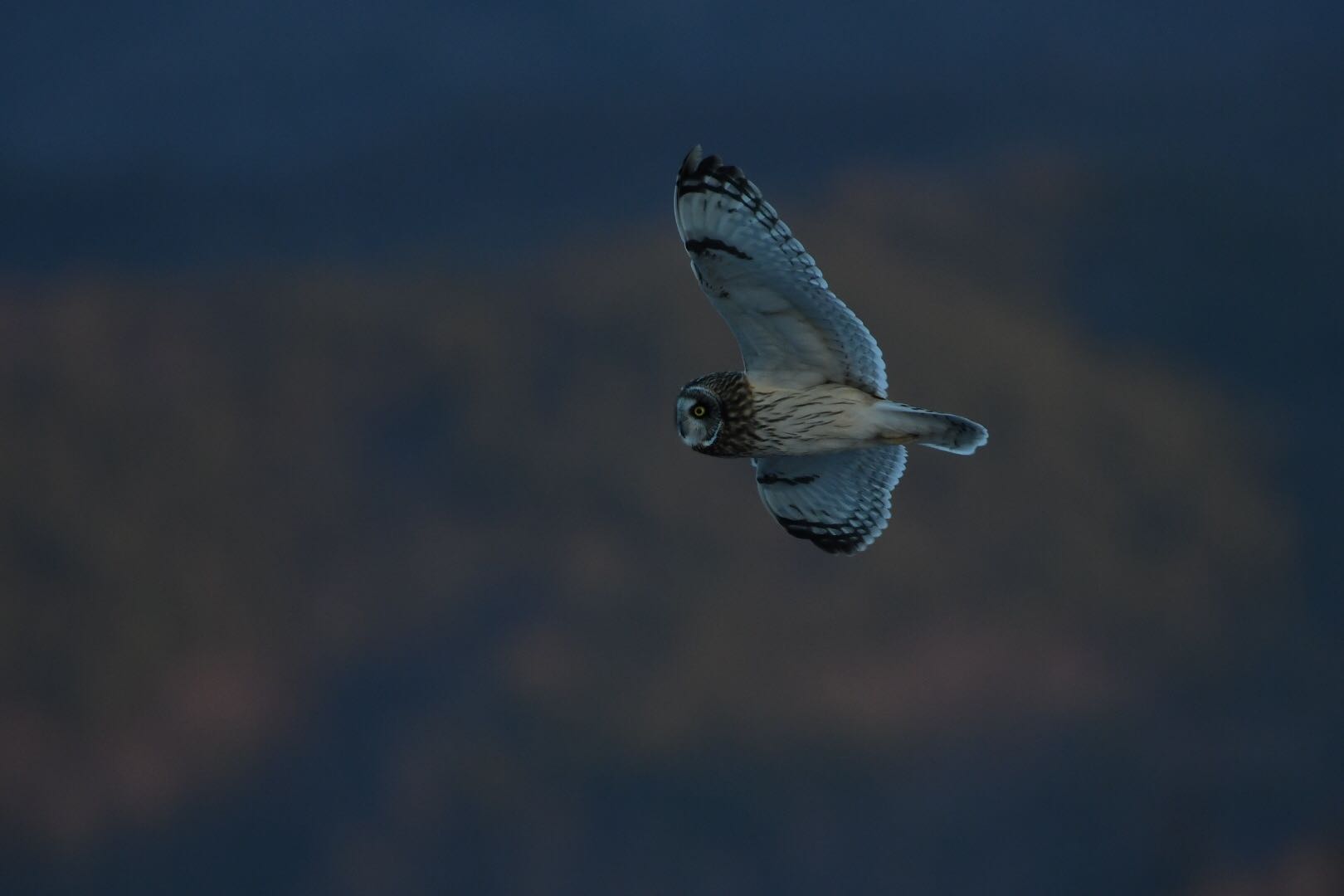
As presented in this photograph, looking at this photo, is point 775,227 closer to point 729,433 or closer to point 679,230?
point 679,230

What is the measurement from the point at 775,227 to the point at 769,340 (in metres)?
0.64

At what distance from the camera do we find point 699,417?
798 centimetres

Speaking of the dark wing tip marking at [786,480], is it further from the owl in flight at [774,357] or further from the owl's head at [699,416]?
the owl's head at [699,416]

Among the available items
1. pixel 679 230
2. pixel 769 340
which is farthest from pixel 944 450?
pixel 679 230

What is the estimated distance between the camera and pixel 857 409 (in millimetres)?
8055

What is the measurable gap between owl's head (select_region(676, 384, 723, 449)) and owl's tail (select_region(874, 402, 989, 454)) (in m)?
0.80

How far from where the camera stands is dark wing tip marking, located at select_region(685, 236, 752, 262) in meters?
7.75

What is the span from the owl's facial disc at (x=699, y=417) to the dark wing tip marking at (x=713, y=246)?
69 cm

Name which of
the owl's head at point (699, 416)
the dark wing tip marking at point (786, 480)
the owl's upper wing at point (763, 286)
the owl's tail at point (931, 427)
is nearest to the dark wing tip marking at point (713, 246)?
the owl's upper wing at point (763, 286)

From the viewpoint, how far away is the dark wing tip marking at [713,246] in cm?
775

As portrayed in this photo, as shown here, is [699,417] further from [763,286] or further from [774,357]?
[763,286]

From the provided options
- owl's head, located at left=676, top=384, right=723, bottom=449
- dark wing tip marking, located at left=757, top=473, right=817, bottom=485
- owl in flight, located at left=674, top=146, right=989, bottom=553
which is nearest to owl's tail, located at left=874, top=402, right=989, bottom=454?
owl in flight, located at left=674, top=146, right=989, bottom=553

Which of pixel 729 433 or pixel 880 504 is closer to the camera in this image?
pixel 729 433

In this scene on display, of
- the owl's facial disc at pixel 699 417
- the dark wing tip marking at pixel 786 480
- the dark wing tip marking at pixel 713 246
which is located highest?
the dark wing tip marking at pixel 713 246
